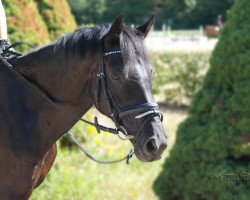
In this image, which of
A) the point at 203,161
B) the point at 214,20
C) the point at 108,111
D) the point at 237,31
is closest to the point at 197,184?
the point at 203,161

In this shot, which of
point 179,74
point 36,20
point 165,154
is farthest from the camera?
point 179,74

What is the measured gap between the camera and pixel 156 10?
48.4 m

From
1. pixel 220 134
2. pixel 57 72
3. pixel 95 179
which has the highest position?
pixel 57 72

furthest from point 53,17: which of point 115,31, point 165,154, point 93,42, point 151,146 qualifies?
point 151,146

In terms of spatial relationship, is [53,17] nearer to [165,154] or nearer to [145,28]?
[165,154]

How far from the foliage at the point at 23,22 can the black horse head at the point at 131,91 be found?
13.0 feet

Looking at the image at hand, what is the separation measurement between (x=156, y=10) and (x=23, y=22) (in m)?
42.3

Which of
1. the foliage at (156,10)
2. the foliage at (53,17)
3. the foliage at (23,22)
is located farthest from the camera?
the foliage at (156,10)

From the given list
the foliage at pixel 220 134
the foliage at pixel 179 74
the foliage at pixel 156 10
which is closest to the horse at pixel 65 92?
the foliage at pixel 220 134

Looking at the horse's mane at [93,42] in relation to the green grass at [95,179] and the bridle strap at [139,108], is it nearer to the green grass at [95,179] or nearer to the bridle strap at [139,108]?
the bridle strap at [139,108]

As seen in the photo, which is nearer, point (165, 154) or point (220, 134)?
point (220, 134)

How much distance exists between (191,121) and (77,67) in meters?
2.58

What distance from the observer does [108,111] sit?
9.65 feet

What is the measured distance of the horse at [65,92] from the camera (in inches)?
112
